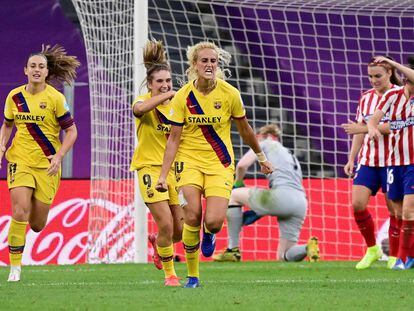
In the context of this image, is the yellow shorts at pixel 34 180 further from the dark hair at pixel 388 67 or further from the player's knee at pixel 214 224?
the dark hair at pixel 388 67

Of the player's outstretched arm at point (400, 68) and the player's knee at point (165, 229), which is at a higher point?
the player's outstretched arm at point (400, 68)

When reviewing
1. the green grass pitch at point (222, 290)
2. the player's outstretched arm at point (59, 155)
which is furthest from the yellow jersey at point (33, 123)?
the green grass pitch at point (222, 290)

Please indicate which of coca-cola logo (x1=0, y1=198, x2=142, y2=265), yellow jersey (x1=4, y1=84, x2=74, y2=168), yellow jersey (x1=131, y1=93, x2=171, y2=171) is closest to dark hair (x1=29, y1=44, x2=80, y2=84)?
yellow jersey (x1=4, y1=84, x2=74, y2=168)

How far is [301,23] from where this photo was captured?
16.9 meters

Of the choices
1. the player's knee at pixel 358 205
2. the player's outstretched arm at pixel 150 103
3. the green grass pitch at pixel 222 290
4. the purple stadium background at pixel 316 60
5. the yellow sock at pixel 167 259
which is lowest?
the green grass pitch at pixel 222 290

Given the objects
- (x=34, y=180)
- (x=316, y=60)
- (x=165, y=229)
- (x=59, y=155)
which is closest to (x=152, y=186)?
(x=165, y=229)

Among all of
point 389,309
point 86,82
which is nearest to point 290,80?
point 86,82

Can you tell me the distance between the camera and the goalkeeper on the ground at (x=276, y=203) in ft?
44.6

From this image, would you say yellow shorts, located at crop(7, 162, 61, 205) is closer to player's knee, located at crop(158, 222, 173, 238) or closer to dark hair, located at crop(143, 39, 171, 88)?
dark hair, located at crop(143, 39, 171, 88)

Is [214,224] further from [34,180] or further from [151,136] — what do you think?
[34,180]

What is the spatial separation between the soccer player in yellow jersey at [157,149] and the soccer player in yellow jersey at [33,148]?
0.82 metres

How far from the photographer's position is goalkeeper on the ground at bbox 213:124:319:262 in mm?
13586

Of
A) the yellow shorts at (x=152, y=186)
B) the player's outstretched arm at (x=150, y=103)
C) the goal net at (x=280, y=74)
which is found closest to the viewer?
the player's outstretched arm at (x=150, y=103)

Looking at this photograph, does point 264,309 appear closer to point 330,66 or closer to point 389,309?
point 389,309
